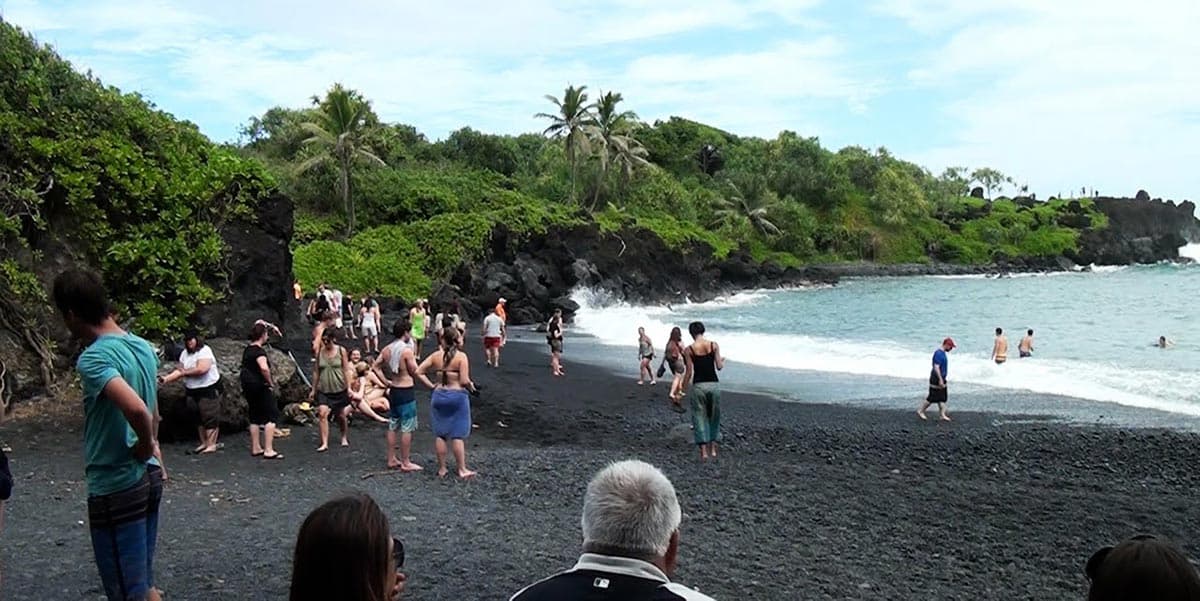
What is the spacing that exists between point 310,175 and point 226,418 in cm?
3308

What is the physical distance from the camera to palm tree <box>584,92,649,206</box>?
2073 inches

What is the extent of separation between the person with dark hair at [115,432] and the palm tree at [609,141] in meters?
49.0

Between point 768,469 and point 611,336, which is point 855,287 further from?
point 768,469

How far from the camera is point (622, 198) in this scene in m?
57.8

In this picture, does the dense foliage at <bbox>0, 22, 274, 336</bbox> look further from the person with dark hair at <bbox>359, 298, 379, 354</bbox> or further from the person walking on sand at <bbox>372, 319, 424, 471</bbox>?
the person with dark hair at <bbox>359, 298, 379, 354</bbox>

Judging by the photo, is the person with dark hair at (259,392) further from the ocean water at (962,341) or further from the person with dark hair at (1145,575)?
the ocean water at (962,341)

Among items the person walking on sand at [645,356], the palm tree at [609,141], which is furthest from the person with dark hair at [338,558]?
the palm tree at [609,141]

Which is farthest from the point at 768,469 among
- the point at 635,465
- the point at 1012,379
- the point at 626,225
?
the point at 626,225

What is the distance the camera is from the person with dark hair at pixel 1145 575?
2240mm

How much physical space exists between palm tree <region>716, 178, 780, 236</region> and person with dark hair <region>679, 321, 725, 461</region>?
5543cm

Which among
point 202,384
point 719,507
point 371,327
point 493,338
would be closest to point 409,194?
point 371,327

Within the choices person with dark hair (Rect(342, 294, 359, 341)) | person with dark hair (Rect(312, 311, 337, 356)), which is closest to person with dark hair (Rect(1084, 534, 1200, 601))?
person with dark hair (Rect(312, 311, 337, 356))

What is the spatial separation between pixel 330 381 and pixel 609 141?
4466 cm

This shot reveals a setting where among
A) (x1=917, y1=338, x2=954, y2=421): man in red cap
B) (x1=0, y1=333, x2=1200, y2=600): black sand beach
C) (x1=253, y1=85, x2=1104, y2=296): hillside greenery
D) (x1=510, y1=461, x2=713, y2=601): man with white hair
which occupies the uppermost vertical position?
(x1=253, y1=85, x2=1104, y2=296): hillside greenery
